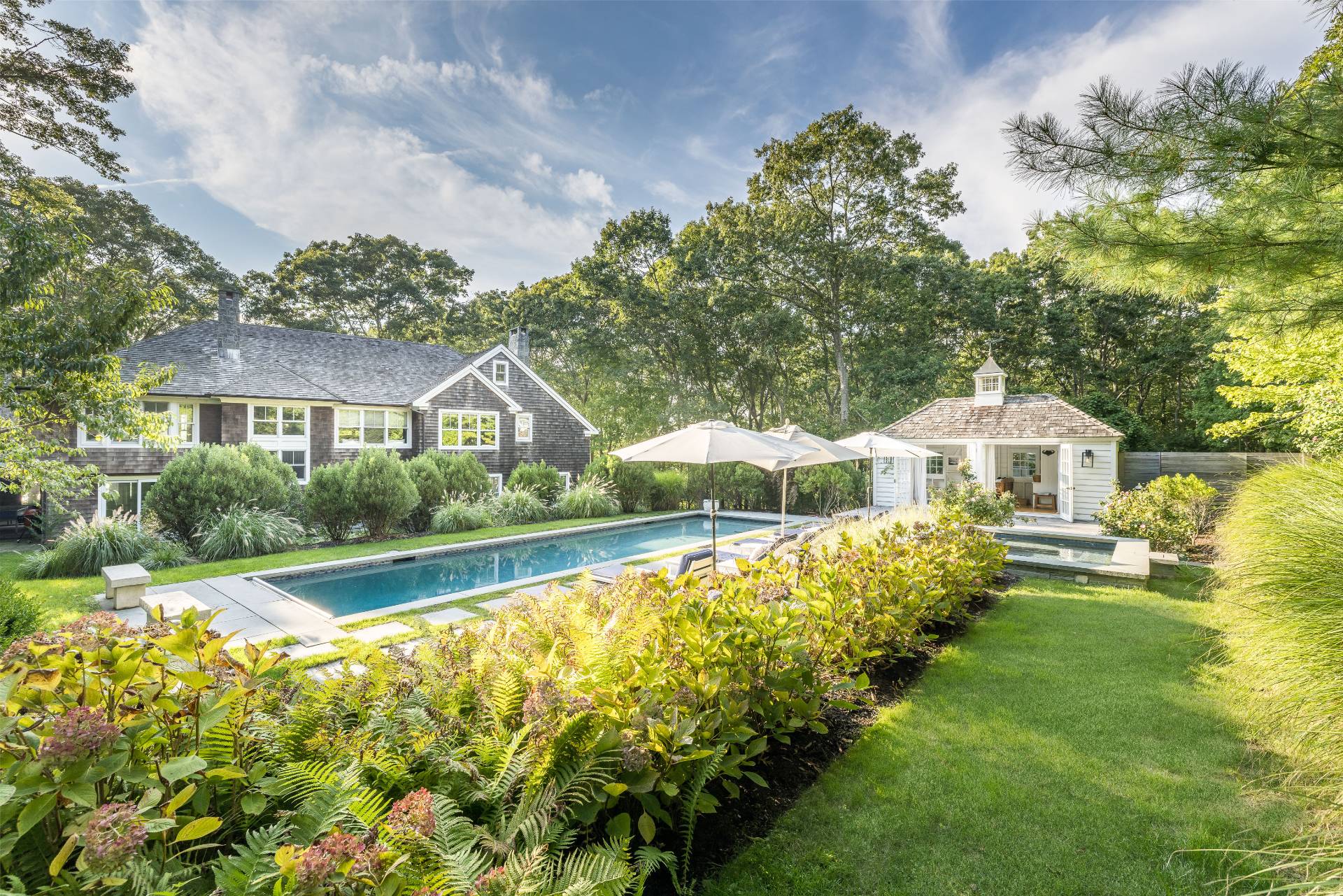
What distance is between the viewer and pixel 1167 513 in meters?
10.1

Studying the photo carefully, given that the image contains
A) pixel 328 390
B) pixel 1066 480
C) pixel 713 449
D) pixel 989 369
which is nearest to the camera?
pixel 713 449

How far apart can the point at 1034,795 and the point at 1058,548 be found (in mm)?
9644

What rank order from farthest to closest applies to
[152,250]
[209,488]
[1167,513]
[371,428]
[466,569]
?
[152,250]
[371,428]
[209,488]
[466,569]
[1167,513]

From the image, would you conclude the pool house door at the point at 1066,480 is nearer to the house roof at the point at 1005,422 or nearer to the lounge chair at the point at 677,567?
the house roof at the point at 1005,422

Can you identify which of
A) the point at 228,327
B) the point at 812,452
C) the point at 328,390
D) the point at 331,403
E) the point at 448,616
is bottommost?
the point at 448,616

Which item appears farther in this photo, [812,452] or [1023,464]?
[1023,464]

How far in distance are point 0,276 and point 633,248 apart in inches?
868

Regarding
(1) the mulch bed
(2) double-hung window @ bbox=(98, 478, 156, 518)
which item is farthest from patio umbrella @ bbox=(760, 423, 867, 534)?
(2) double-hung window @ bbox=(98, 478, 156, 518)

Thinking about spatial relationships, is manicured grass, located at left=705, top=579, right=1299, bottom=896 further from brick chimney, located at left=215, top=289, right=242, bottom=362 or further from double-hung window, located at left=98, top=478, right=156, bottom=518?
brick chimney, located at left=215, top=289, right=242, bottom=362

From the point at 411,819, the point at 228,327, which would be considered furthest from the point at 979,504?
the point at 228,327

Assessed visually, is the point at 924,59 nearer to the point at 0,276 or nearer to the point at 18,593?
the point at 0,276

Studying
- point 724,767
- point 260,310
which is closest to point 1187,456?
point 724,767

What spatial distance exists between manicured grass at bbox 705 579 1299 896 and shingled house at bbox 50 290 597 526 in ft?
51.6

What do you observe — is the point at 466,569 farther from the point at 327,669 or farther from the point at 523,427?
the point at 523,427
